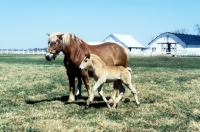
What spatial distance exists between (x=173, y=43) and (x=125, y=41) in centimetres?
1538

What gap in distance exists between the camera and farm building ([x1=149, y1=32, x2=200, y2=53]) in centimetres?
8064

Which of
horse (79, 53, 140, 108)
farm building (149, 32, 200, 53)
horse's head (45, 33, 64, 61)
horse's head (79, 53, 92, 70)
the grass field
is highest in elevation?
farm building (149, 32, 200, 53)

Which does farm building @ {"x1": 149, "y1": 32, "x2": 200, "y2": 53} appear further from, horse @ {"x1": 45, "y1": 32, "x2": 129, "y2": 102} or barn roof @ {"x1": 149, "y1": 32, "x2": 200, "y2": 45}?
horse @ {"x1": 45, "y1": 32, "x2": 129, "y2": 102}

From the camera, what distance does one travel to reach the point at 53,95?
12484 millimetres

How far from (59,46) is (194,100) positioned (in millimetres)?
5400

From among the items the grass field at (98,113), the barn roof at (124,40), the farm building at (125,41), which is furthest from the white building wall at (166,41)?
the grass field at (98,113)

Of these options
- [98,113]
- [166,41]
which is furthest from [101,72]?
[166,41]

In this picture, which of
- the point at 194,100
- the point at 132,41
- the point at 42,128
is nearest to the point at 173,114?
the point at 194,100

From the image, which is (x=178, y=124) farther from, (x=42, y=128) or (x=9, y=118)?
(x=9, y=118)

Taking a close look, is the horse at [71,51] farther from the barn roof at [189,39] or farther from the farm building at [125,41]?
the farm building at [125,41]

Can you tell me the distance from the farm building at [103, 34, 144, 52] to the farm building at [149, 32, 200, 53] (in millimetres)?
6468

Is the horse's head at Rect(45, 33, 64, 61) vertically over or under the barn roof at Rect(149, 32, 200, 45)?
under

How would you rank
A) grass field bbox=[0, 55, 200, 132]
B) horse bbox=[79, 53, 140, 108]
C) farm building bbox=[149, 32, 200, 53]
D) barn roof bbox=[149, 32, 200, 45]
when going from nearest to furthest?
grass field bbox=[0, 55, 200, 132] → horse bbox=[79, 53, 140, 108] → farm building bbox=[149, 32, 200, 53] → barn roof bbox=[149, 32, 200, 45]

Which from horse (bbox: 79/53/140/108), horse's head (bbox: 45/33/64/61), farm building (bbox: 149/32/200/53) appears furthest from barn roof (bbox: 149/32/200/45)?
horse's head (bbox: 45/33/64/61)
